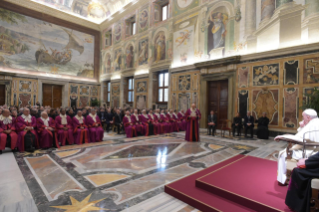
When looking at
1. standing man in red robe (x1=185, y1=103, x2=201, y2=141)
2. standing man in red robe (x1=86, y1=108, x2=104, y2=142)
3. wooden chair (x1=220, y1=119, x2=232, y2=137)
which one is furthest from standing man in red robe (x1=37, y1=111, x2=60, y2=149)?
wooden chair (x1=220, y1=119, x2=232, y2=137)

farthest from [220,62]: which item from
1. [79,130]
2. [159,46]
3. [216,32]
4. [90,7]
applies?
[90,7]

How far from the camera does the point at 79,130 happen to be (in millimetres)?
6734

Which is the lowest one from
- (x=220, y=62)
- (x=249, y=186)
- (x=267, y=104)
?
(x=249, y=186)

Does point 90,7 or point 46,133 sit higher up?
point 90,7

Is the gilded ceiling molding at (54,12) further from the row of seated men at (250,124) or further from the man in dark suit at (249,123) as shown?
the man in dark suit at (249,123)

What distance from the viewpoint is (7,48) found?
44.3 feet

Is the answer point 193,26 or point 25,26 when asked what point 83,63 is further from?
point 193,26

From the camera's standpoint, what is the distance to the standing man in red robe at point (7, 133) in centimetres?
516

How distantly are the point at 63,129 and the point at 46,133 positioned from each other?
0.66m

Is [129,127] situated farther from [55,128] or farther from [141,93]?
[141,93]

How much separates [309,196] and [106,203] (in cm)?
264

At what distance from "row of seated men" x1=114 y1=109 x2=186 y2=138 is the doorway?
31.4 feet

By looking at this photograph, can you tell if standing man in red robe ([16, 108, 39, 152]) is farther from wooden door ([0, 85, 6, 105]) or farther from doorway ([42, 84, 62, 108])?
doorway ([42, 84, 62, 108])

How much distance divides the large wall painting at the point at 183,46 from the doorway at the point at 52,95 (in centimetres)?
1104
